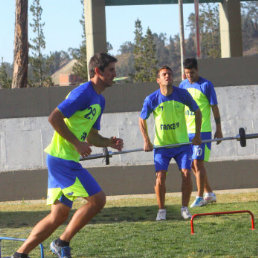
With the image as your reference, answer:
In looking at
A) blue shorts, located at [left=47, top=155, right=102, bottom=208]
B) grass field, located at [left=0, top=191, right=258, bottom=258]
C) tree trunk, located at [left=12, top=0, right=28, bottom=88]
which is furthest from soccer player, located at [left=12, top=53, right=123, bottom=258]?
tree trunk, located at [left=12, top=0, right=28, bottom=88]

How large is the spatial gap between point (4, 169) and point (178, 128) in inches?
204

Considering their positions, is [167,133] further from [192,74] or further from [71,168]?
[71,168]

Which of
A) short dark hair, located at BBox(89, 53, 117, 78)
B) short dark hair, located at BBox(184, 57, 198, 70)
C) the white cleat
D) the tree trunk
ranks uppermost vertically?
the tree trunk

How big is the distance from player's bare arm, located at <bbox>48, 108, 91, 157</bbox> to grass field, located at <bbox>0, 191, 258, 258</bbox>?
123cm

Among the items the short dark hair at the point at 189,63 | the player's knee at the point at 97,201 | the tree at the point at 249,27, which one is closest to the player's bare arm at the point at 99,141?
the player's knee at the point at 97,201

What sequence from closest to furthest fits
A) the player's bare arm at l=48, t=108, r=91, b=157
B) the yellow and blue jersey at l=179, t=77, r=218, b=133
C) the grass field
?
the player's bare arm at l=48, t=108, r=91, b=157, the grass field, the yellow and blue jersey at l=179, t=77, r=218, b=133

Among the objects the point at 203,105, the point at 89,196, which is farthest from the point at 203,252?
the point at 203,105

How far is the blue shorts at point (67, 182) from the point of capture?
20.4ft

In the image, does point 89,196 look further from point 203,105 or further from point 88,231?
point 203,105

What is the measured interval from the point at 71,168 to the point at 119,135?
7560 millimetres

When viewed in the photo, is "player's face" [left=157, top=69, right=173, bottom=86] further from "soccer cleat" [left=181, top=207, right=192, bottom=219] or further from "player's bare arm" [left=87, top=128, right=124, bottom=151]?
"player's bare arm" [left=87, top=128, right=124, bottom=151]

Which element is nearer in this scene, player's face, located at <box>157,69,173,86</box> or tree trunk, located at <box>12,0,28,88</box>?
player's face, located at <box>157,69,173,86</box>

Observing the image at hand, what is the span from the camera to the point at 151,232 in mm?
8203

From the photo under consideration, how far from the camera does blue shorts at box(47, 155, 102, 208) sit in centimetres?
623
